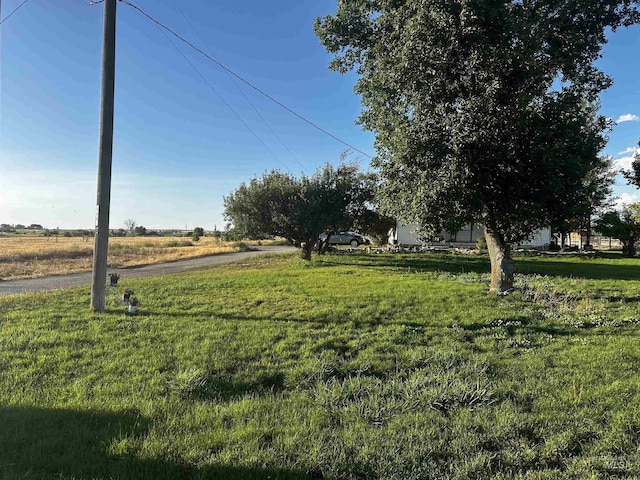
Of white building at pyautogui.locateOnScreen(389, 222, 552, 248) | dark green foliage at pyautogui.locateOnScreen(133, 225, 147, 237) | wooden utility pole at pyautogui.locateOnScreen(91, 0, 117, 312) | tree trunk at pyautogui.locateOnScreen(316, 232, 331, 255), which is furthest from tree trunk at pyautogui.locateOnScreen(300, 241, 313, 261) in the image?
dark green foliage at pyautogui.locateOnScreen(133, 225, 147, 237)

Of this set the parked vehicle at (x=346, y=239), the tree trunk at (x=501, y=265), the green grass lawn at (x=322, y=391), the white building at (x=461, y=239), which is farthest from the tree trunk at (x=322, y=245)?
the green grass lawn at (x=322, y=391)

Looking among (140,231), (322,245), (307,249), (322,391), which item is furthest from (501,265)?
(140,231)

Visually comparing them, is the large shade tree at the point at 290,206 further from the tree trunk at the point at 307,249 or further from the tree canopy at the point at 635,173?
the tree canopy at the point at 635,173

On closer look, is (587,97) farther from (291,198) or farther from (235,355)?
(291,198)

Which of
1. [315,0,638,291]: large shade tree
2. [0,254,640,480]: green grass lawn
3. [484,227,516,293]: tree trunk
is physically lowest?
[0,254,640,480]: green grass lawn

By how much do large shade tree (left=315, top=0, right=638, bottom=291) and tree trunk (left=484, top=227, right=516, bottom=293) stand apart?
2.45 feet

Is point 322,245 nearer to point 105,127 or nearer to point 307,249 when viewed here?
point 307,249

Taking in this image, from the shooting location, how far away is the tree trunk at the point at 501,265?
937 centimetres

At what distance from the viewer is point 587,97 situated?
28.2 ft

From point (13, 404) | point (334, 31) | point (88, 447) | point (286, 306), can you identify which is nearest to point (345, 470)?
point (88, 447)

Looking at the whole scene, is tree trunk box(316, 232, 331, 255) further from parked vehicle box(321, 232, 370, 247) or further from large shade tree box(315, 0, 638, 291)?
large shade tree box(315, 0, 638, 291)

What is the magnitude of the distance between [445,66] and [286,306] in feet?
20.0

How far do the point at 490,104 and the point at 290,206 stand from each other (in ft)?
37.6

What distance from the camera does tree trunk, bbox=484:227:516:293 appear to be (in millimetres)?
9367
